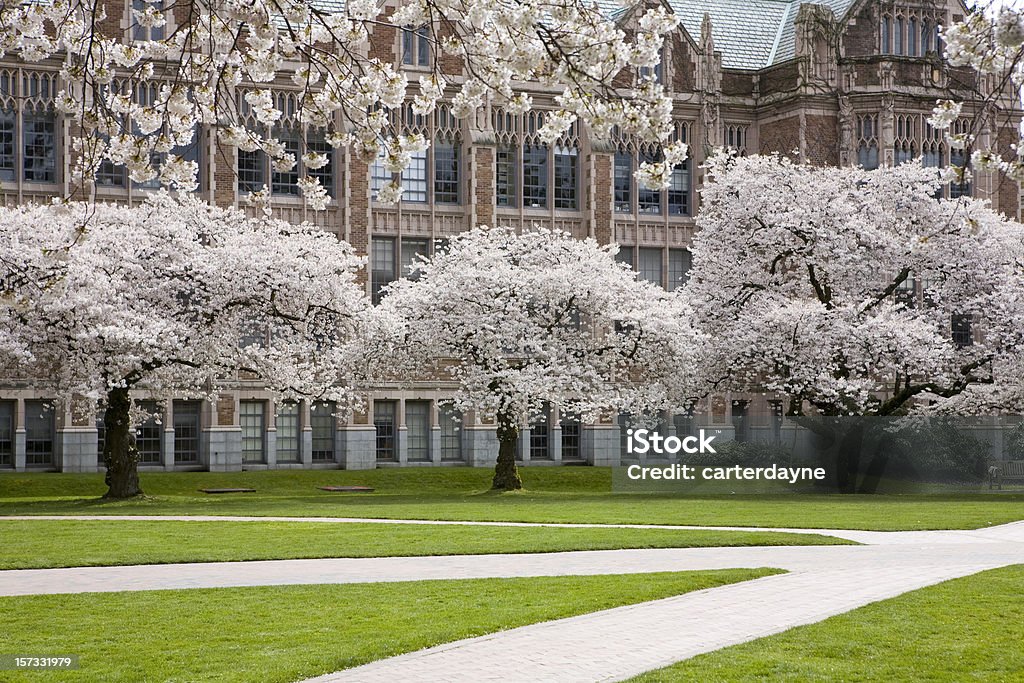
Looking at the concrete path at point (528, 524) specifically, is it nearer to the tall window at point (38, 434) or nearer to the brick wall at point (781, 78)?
→ the tall window at point (38, 434)

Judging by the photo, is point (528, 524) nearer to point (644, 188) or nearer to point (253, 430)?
point (253, 430)

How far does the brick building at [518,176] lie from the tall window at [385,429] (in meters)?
0.06

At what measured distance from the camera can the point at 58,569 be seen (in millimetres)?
18641

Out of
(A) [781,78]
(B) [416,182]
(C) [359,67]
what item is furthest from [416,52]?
(C) [359,67]

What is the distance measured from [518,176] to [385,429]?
11129 mm

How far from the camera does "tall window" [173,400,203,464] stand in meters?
48.9

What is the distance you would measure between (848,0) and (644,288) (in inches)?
947

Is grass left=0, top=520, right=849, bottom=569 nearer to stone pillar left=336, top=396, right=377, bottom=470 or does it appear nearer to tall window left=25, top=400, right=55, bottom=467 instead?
tall window left=25, top=400, right=55, bottom=467

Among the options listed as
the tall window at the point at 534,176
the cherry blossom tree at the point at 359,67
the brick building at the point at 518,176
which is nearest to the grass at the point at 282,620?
the cherry blossom tree at the point at 359,67

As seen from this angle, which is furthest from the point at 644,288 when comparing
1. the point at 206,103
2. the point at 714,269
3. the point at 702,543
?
the point at 206,103

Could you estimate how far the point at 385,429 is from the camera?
5162 cm

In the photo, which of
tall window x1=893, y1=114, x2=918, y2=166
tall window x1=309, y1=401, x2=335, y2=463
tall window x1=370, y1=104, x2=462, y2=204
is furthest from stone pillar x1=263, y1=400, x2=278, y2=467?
tall window x1=893, y1=114, x2=918, y2=166

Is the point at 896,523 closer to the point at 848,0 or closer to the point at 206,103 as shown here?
the point at 206,103

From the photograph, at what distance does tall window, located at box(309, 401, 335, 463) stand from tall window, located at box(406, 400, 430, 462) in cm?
288
